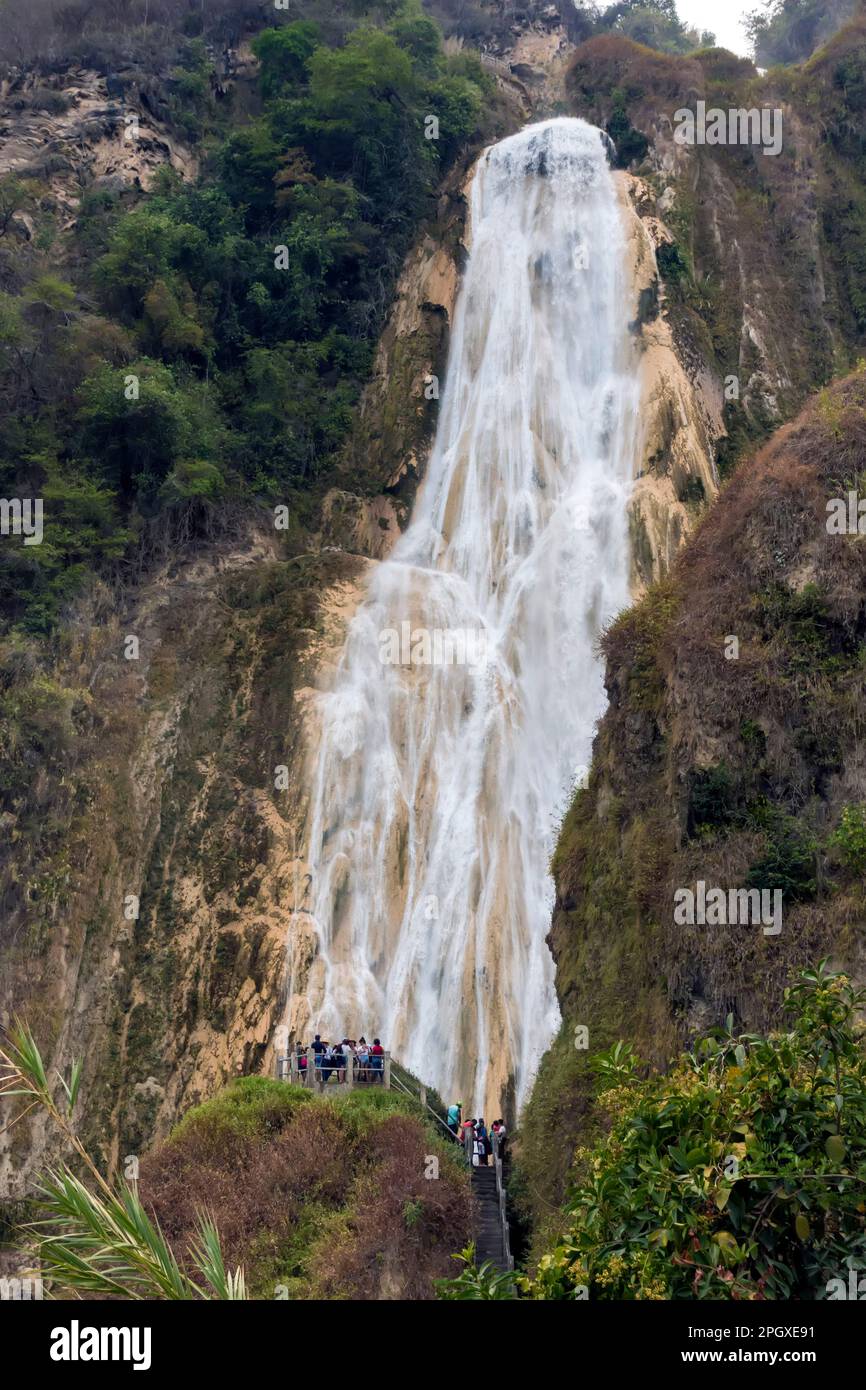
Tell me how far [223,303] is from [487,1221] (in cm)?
2823

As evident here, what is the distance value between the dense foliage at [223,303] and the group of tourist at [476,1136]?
15.7m

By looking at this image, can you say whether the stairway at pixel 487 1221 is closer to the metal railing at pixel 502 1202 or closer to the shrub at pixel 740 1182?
the metal railing at pixel 502 1202

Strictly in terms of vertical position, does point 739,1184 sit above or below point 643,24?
below

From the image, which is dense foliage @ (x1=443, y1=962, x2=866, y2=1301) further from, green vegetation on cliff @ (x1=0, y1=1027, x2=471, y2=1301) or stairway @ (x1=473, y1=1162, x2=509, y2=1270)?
stairway @ (x1=473, y1=1162, x2=509, y2=1270)

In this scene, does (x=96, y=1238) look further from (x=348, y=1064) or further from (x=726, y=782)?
(x=348, y=1064)

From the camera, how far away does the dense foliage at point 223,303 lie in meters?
34.8

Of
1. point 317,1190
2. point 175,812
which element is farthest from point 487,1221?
point 175,812

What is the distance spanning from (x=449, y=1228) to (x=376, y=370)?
88.3 feet

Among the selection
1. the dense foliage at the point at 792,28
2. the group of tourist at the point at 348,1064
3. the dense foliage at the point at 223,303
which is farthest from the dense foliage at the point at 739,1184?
the dense foliage at the point at 792,28

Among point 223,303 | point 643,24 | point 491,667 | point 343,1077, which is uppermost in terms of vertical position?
point 643,24

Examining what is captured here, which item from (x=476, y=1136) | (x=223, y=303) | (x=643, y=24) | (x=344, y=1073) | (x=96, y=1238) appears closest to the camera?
(x=96, y=1238)

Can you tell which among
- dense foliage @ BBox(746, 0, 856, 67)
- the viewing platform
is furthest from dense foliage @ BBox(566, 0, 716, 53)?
the viewing platform

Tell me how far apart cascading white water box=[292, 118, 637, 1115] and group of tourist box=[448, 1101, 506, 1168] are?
279 cm

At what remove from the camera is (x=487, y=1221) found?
772 inches
